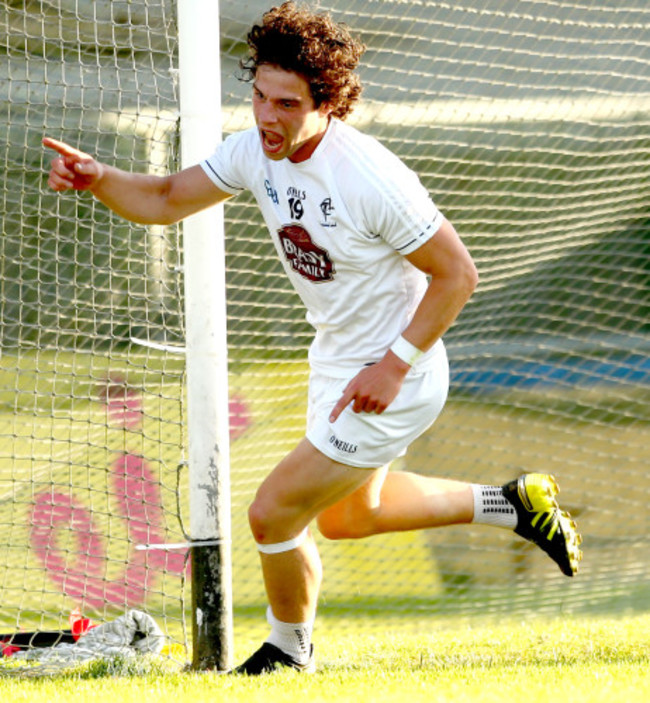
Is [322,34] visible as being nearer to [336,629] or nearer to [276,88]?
[276,88]

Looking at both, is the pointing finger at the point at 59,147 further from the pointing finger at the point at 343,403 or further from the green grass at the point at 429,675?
the green grass at the point at 429,675

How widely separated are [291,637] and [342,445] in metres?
0.71

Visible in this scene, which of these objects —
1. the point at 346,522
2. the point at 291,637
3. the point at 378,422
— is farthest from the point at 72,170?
the point at 291,637

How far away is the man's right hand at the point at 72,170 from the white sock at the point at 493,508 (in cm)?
173

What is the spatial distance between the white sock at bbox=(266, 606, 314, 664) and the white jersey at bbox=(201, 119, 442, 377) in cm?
81

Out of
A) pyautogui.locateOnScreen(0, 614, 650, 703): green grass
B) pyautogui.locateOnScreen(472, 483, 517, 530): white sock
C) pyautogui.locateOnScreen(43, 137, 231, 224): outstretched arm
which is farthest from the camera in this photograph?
pyautogui.locateOnScreen(472, 483, 517, 530): white sock

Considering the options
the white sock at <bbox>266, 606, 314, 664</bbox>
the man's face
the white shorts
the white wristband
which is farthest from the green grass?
the man's face

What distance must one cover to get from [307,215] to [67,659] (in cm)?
184

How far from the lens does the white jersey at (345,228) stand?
3449 millimetres

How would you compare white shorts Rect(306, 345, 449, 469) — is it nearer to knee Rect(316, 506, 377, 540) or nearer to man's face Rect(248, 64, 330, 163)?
knee Rect(316, 506, 377, 540)

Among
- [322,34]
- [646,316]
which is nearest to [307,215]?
[322,34]

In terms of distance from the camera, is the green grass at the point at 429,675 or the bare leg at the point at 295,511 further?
the bare leg at the point at 295,511

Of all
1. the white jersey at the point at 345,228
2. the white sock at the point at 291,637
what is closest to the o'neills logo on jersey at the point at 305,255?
the white jersey at the point at 345,228

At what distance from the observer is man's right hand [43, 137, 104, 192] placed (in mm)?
3605
